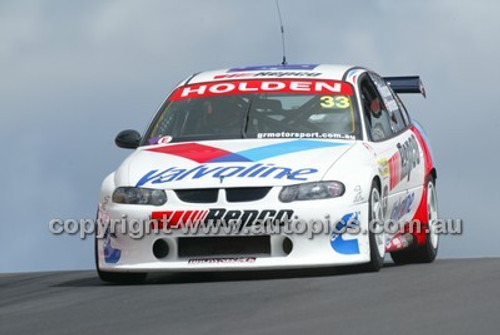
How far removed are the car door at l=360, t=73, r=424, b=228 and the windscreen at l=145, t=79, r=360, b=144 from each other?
237 mm

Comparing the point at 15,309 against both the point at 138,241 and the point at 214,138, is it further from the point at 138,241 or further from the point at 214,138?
the point at 214,138

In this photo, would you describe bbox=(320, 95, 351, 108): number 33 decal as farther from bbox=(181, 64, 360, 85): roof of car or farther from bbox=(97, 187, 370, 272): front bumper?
bbox=(97, 187, 370, 272): front bumper

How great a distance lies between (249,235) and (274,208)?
0.23 m

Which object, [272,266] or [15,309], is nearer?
[15,309]

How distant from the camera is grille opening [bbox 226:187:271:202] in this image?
31.6ft

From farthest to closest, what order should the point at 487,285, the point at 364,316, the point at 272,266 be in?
1. the point at 272,266
2. the point at 487,285
3. the point at 364,316

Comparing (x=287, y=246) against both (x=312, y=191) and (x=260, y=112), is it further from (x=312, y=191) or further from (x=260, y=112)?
(x=260, y=112)

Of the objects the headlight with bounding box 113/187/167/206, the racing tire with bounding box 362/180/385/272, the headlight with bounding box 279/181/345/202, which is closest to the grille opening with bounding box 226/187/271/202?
the headlight with bounding box 279/181/345/202

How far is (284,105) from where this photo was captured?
437 inches

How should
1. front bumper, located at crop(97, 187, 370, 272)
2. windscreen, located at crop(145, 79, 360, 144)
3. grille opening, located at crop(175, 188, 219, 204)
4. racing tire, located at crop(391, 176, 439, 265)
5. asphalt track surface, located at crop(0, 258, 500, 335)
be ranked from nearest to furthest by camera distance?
asphalt track surface, located at crop(0, 258, 500, 335), front bumper, located at crop(97, 187, 370, 272), grille opening, located at crop(175, 188, 219, 204), windscreen, located at crop(145, 79, 360, 144), racing tire, located at crop(391, 176, 439, 265)

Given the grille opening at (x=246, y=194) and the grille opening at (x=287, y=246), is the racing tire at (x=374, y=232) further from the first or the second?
the grille opening at (x=246, y=194)

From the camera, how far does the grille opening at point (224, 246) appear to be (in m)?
9.59

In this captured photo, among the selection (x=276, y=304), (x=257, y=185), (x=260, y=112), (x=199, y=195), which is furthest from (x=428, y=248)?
(x=276, y=304)

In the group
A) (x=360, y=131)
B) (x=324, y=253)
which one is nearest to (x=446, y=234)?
(x=360, y=131)
